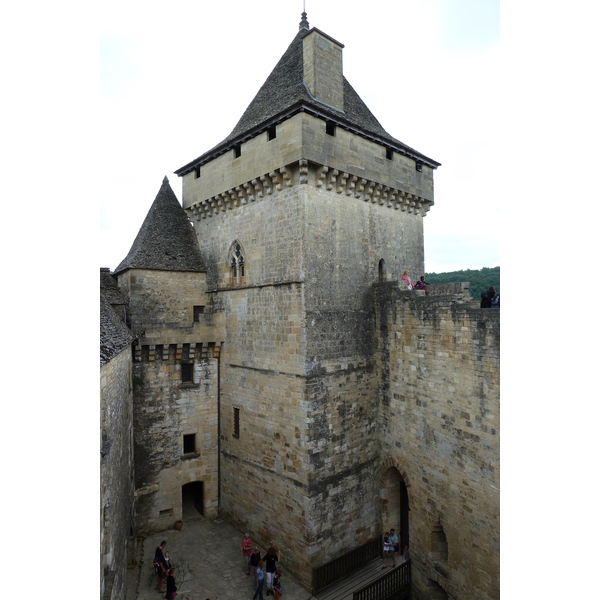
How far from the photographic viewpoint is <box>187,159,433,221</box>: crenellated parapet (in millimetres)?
10641

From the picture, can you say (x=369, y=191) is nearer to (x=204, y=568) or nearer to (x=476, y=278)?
(x=204, y=568)

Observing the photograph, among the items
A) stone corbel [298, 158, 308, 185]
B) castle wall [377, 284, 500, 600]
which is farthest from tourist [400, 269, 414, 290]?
stone corbel [298, 158, 308, 185]

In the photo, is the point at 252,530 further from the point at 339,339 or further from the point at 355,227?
the point at 355,227

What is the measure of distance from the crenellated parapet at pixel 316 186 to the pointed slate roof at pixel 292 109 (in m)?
1.36

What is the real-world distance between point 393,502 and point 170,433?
24.8ft

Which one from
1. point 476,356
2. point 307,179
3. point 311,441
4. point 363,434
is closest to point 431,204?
point 307,179

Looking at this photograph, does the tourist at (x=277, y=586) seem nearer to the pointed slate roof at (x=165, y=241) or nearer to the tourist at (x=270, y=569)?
the tourist at (x=270, y=569)

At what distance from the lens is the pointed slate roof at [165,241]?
1328 centimetres

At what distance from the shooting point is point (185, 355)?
1324 cm

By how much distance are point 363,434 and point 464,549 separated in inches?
146

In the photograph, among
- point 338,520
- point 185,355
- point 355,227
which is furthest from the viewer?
point 185,355

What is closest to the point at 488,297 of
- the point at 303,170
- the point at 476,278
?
the point at 303,170

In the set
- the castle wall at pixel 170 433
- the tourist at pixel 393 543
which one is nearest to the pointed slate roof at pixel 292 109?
the castle wall at pixel 170 433

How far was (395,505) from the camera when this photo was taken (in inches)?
486
